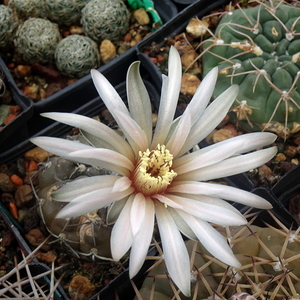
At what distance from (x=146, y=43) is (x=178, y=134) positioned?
86 centimetres

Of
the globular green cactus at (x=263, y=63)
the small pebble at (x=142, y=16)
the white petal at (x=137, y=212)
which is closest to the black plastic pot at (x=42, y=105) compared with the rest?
the small pebble at (x=142, y=16)

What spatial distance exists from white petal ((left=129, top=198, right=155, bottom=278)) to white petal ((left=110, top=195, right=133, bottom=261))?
16 millimetres

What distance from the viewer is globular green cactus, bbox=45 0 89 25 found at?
166 centimetres

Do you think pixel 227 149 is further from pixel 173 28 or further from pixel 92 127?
pixel 173 28

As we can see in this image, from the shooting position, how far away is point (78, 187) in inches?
30.9

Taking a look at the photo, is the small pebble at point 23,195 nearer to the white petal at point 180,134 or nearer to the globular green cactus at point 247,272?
the globular green cactus at point 247,272

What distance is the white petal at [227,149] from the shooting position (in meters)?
0.80

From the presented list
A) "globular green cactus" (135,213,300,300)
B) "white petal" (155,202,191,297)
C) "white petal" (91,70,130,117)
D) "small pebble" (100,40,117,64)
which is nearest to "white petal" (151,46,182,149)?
"white petal" (91,70,130,117)

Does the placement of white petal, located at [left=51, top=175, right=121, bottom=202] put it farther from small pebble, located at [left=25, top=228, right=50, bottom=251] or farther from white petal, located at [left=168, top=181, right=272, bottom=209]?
small pebble, located at [left=25, top=228, right=50, bottom=251]

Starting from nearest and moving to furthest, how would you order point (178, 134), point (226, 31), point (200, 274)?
1. point (178, 134)
2. point (200, 274)
3. point (226, 31)

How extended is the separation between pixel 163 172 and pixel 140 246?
20 cm

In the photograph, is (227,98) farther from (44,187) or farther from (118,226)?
(44,187)

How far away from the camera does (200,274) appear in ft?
3.14

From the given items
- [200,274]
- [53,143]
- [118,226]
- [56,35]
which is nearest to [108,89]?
[53,143]
